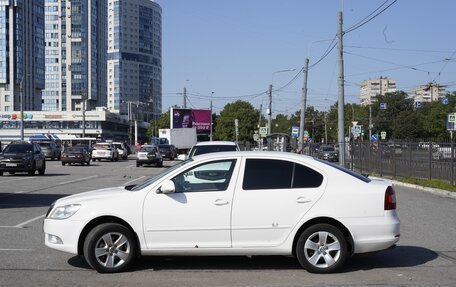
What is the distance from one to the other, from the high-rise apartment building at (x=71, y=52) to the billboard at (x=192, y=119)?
9675cm

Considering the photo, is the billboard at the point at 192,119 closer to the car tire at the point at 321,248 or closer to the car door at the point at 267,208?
the car door at the point at 267,208

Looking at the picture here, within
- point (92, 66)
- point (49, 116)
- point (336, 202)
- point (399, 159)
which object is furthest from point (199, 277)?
point (92, 66)

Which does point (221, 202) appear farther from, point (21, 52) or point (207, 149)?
point (21, 52)

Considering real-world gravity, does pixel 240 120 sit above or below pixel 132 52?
below

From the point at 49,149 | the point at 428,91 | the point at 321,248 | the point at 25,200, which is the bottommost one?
the point at 25,200

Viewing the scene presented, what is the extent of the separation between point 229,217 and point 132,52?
186119 millimetres

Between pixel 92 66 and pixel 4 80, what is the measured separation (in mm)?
38539

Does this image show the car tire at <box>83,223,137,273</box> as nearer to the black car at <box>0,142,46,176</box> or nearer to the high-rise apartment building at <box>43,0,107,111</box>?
the black car at <box>0,142,46,176</box>

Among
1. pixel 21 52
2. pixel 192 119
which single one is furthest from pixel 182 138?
pixel 21 52

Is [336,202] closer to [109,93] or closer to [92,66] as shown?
[92,66]

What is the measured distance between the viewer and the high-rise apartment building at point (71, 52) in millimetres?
158750

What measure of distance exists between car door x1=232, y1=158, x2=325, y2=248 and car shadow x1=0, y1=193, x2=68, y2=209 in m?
8.72

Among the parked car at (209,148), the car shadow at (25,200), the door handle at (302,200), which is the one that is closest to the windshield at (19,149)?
the car shadow at (25,200)

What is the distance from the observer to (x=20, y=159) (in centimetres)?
2634
